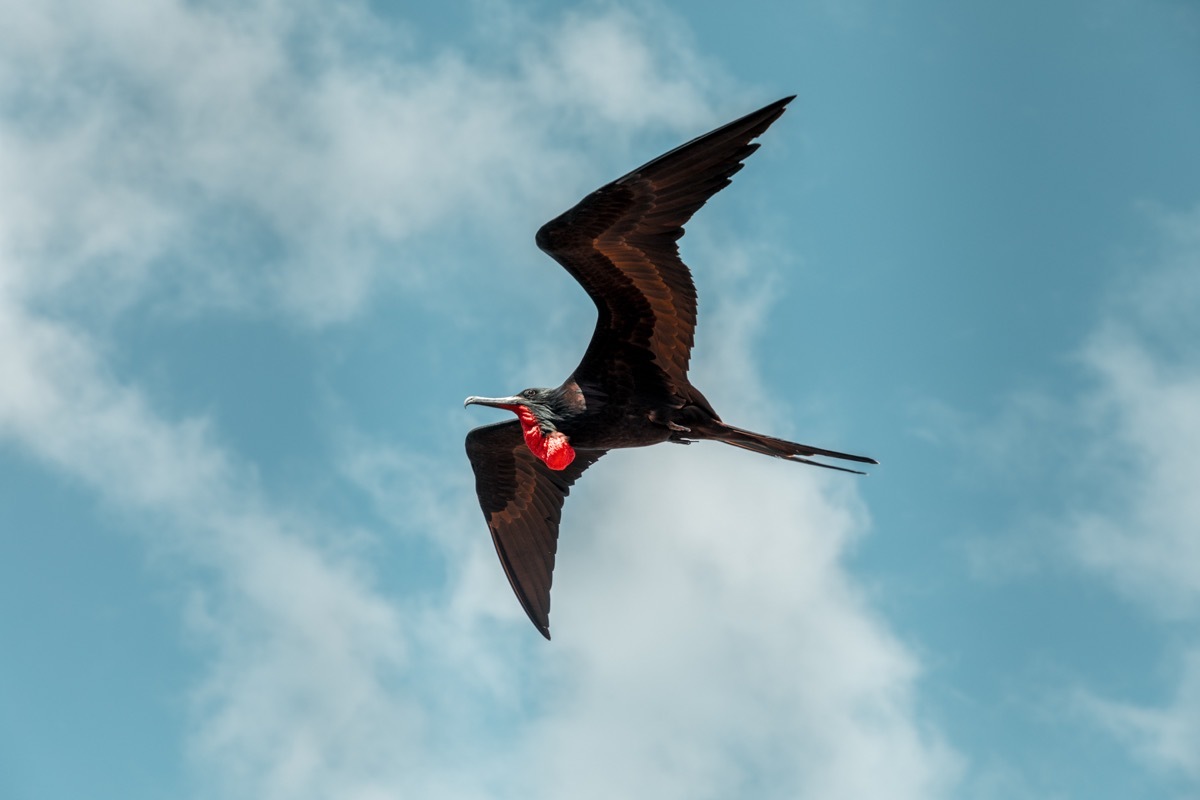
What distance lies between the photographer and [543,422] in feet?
36.0

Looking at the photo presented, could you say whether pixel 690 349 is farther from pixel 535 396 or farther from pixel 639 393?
pixel 535 396

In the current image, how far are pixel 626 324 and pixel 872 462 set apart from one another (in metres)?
2.07

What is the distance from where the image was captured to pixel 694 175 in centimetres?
977

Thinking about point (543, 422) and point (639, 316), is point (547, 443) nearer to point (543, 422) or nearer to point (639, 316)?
point (543, 422)

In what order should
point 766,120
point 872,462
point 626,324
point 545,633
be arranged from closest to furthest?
point 766,120
point 872,462
point 626,324
point 545,633

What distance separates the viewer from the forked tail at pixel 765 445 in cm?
1008

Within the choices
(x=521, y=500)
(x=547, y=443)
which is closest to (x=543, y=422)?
(x=547, y=443)

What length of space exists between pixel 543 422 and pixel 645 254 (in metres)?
1.51

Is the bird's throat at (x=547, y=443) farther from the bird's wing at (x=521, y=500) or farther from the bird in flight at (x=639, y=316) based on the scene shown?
the bird's wing at (x=521, y=500)

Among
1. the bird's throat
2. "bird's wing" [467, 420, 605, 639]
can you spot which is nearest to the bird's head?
the bird's throat

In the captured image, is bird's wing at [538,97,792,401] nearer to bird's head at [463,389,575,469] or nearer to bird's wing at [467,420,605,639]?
bird's head at [463,389,575,469]

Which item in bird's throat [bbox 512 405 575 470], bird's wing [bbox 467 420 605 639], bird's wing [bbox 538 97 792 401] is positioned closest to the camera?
bird's wing [bbox 538 97 792 401]

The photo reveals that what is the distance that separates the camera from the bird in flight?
32.0ft

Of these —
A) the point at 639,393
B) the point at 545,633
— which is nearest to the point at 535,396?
the point at 639,393
